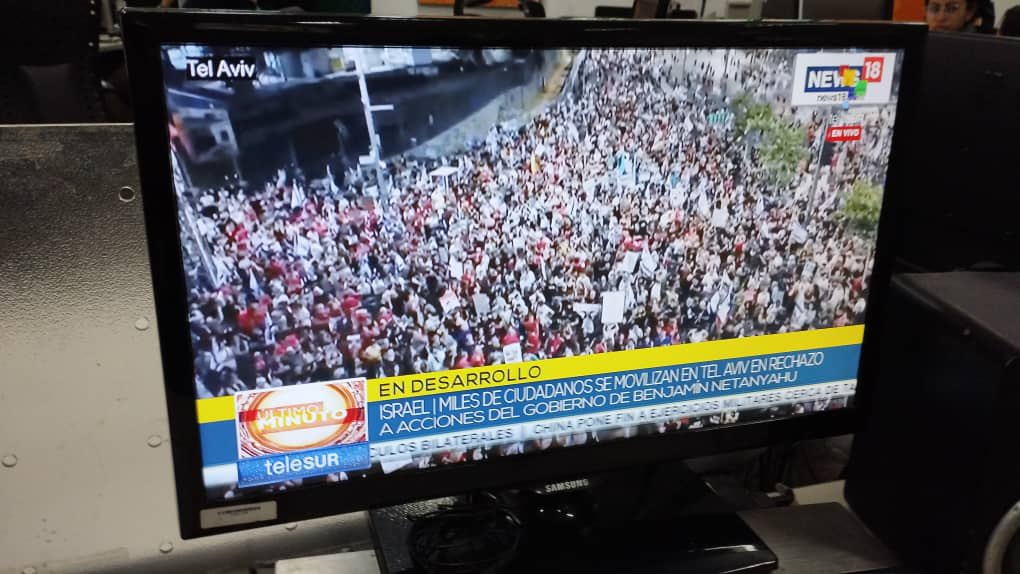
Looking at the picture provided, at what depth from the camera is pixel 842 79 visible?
0.73 metres

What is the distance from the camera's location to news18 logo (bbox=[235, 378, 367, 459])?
0.65 meters

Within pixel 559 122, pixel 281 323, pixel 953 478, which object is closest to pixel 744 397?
pixel 953 478

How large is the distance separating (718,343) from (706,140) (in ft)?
0.63

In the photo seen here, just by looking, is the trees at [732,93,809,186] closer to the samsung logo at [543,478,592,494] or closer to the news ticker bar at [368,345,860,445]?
the news ticker bar at [368,345,860,445]

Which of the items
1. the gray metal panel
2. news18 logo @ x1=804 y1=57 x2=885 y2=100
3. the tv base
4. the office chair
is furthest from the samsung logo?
the office chair

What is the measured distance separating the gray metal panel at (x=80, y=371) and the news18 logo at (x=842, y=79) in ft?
1.94

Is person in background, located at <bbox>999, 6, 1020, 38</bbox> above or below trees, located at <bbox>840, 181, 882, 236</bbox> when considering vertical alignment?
above

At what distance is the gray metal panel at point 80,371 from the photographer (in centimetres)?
71

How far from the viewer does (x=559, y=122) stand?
0.66 metres

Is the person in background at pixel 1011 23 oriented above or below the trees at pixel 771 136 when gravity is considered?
above

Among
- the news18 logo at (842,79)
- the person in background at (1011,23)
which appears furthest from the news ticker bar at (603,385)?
the person in background at (1011,23)

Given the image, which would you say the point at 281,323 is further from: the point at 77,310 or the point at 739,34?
the point at 739,34

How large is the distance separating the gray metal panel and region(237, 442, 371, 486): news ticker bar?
175 millimetres

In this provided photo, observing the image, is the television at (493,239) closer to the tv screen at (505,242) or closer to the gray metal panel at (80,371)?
the tv screen at (505,242)
